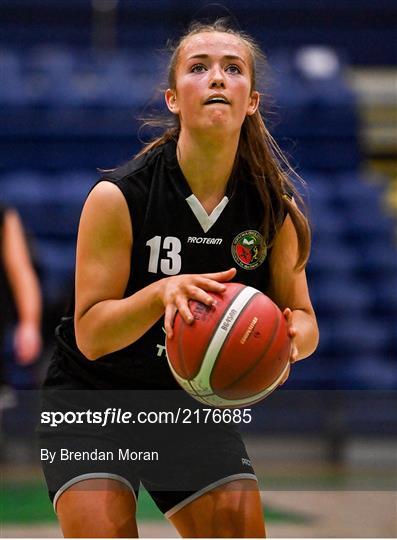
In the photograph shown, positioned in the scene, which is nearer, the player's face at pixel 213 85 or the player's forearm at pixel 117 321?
the player's forearm at pixel 117 321

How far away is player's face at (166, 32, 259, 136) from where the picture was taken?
108 inches

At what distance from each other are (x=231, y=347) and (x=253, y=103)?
784 mm

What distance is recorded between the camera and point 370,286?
8.69 meters

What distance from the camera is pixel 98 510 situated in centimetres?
263

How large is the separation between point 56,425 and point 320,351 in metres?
5.30

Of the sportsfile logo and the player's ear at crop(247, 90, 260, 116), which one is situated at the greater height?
the player's ear at crop(247, 90, 260, 116)

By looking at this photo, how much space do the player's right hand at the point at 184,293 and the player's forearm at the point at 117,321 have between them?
0.17 feet

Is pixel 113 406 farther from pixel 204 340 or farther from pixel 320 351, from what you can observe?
pixel 320 351

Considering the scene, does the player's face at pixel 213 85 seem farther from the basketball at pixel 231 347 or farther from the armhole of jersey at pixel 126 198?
the basketball at pixel 231 347

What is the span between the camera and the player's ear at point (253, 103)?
2.94 m

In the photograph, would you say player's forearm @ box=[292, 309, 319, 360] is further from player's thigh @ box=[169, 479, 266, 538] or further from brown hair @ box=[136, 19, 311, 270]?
player's thigh @ box=[169, 479, 266, 538]

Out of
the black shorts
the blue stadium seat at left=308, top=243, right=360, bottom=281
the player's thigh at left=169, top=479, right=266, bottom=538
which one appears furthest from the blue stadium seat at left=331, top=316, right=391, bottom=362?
the player's thigh at left=169, top=479, right=266, bottom=538

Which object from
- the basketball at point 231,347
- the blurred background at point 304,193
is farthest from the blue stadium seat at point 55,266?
the basketball at point 231,347

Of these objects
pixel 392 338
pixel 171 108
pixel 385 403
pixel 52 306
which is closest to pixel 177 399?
pixel 171 108
